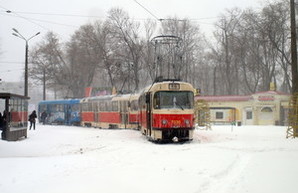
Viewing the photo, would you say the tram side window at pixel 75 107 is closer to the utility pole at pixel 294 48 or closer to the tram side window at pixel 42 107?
the tram side window at pixel 42 107

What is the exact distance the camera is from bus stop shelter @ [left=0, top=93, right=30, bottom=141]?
22375mm

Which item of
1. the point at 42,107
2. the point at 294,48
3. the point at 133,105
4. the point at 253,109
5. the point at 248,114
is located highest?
the point at 294,48

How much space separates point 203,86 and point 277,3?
127 ft

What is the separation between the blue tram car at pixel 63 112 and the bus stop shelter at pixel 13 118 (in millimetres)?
19138

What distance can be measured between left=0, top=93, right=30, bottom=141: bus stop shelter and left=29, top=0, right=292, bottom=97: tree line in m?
21.5

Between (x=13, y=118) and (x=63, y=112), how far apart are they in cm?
2471

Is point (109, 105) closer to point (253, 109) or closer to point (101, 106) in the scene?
point (101, 106)

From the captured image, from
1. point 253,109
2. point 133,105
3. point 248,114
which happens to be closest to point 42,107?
point 248,114

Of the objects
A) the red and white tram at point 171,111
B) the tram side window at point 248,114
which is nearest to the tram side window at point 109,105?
the red and white tram at point 171,111

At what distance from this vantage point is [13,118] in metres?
23.3

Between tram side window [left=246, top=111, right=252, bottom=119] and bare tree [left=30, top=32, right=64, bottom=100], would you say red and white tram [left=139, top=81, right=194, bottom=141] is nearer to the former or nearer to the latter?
tram side window [left=246, top=111, right=252, bottom=119]

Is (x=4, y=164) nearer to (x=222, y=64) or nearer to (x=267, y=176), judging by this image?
(x=267, y=176)

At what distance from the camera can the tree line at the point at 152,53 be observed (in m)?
48.0

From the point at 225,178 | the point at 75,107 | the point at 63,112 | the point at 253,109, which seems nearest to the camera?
the point at 225,178
